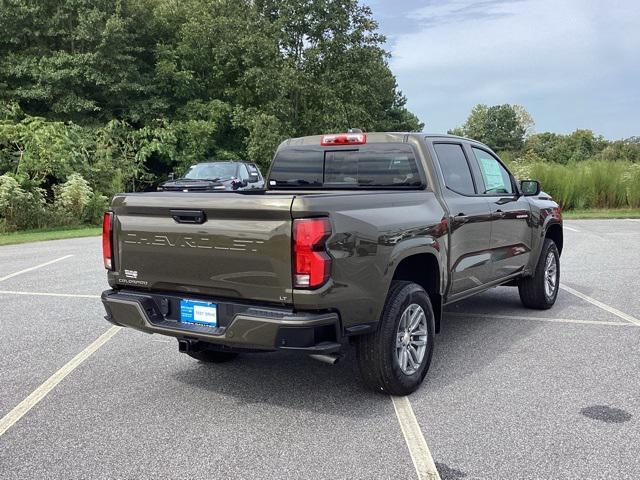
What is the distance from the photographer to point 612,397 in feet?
13.3

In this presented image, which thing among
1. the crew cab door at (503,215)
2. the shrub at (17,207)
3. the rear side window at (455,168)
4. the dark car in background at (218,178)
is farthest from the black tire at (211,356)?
the shrub at (17,207)

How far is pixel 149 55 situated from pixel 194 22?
3352 millimetres

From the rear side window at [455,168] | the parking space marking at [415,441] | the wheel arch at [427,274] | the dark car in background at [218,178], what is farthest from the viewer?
the dark car in background at [218,178]

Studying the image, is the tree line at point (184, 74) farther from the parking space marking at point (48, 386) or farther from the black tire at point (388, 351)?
the black tire at point (388, 351)

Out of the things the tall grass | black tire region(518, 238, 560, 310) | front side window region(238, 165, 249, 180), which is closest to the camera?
black tire region(518, 238, 560, 310)

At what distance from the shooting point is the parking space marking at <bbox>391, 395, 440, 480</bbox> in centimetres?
309

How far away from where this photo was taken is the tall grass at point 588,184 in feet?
73.8

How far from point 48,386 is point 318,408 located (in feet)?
6.80

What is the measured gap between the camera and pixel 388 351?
3.94 m

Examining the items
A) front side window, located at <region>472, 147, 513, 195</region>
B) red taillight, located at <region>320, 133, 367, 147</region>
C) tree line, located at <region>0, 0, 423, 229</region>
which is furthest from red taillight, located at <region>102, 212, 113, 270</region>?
tree line, located at <region>0, 0, 423, 229</region>

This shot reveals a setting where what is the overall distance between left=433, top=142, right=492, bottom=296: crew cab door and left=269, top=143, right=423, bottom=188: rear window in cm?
33

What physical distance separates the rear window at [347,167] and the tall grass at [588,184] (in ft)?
62.1

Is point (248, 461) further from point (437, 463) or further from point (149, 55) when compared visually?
point (149, 55)

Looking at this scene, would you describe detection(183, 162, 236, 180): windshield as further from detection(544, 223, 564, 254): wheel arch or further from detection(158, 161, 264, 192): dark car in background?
detection(544, 223, 564, 254): wheel arch
